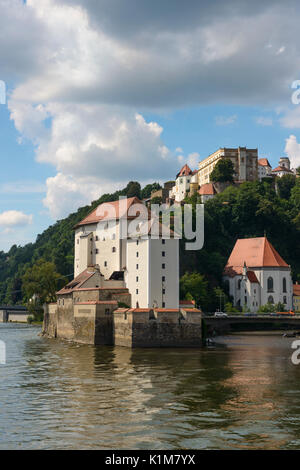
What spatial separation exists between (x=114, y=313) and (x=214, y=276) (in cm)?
5400

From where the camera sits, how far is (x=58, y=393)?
101 ft

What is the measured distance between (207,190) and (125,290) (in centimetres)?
7982

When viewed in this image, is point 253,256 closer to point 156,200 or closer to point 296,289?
point 296,289

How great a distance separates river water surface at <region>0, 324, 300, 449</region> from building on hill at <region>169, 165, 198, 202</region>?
110 m

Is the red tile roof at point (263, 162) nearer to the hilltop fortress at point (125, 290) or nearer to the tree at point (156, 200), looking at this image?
the tree at point (156, 200)

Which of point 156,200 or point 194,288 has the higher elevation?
point 156,200

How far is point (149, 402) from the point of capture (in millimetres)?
28172

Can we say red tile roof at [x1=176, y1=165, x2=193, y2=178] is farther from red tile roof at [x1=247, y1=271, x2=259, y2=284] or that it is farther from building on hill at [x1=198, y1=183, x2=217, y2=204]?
red tile roof at [x1=247, y1=271, x2=259, y2=284]

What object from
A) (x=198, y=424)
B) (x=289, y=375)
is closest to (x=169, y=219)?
(x=289, y=375)

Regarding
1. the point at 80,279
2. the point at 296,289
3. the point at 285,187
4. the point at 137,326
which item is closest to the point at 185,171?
the point at 285,187

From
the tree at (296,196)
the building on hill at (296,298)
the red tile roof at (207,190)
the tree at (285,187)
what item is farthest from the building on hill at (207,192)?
the building on hill at (296,298)

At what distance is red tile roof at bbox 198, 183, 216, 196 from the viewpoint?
Answer: 14162 cm

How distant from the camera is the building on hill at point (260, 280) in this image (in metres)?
106

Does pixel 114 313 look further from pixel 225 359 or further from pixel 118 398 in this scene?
pixel 118 398
